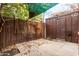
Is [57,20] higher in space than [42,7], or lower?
lower

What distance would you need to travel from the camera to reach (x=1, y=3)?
167cm

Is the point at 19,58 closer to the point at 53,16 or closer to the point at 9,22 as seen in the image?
the point at 9,22

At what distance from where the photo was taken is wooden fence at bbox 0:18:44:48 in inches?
65.4

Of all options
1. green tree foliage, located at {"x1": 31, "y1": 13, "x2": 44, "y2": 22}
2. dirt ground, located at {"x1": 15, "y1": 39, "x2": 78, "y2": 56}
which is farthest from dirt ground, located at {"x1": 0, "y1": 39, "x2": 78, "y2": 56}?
green tree foliage, located at {"x1": 31, "y1": 13, "x2": 44, "y2": 22}

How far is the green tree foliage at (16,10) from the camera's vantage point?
1663 mm

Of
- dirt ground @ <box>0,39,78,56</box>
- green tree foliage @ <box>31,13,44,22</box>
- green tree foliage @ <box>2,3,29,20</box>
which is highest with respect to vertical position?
green tree foliage @ <box>2,3,29,20</box>

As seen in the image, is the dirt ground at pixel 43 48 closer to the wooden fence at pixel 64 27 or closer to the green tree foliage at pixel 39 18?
the wooden fence at pixel 64 27

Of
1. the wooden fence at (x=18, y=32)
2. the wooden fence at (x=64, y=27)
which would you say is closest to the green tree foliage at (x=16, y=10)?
the wooden fence at (x=18, y=32)

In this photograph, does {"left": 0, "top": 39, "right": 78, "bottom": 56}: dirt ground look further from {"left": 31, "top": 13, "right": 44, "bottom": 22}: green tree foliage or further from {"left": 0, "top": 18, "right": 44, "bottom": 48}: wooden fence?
{"left": 31, "top": 13, "right": 44, "bottom": 22}: green tree foliage

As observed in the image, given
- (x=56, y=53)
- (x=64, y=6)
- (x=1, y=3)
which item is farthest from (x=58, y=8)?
(x=1, y=3)

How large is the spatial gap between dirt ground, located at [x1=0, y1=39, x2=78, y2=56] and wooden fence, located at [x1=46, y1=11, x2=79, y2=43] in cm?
6

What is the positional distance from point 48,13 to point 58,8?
4.7 inches

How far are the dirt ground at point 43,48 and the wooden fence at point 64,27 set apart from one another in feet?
0.21

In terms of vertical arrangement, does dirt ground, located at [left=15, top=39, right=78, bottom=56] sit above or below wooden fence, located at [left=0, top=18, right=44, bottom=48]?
below
